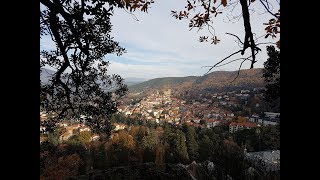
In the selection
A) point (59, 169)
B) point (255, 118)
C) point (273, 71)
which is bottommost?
point (59, 169)

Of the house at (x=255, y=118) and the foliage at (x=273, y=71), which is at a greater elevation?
the foliage at (x=273, y=71)

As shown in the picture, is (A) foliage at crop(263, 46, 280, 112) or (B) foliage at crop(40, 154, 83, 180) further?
(B) foliage at crop(40, 154, 83, 180)

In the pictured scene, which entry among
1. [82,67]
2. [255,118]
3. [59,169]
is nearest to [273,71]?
[82,67]

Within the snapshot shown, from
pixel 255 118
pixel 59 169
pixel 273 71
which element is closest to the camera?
pixel 273 71

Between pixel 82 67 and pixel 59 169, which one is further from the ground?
pixel 82 67

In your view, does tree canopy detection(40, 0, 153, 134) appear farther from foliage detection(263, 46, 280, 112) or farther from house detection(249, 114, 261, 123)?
house detection(249, 114, 261, 123)

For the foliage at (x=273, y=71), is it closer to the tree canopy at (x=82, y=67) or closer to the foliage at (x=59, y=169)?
the tree canopy at (x=82, y=67)

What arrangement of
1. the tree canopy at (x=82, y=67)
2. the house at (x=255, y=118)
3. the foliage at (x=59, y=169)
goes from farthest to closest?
the house at (x=255, y=118) → the foliage at (x=59, y=169) → the tree canopy at (x=82, y=67)

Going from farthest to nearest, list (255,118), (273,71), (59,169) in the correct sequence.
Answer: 1. (255,118)
2. (59,169)
3. (273,71)

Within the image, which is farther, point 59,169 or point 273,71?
point 59,169

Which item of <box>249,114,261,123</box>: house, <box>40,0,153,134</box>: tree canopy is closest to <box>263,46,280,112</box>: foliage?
<box>40,0,153,134</box>: tree canopy

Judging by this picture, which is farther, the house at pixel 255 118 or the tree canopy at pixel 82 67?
the house at pixel 255 118

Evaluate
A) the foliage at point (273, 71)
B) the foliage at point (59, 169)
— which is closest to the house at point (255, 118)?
the foliage at point (59, 169)

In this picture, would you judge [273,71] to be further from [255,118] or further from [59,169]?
[255,118]
